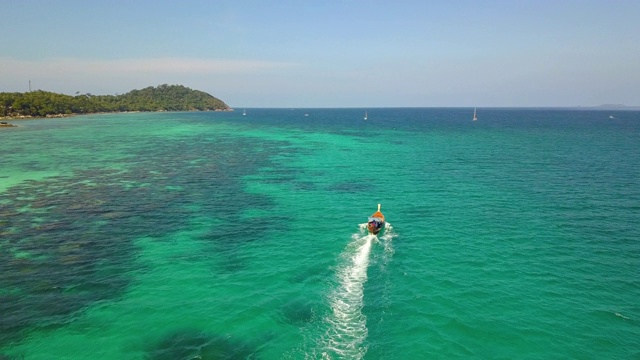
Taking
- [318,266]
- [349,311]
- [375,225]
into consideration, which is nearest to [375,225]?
[375,225]

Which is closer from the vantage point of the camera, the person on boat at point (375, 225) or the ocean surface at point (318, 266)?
the ocean surface at point (318, 266)

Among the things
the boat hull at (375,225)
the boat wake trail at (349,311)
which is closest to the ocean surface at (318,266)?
the boat wake trail at (349,311)

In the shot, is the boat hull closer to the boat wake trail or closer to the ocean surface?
the ocean surface

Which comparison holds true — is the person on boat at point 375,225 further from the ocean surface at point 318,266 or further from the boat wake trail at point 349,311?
the boat wake trail at point 349,311

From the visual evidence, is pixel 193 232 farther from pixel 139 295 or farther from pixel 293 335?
pixel 293 335

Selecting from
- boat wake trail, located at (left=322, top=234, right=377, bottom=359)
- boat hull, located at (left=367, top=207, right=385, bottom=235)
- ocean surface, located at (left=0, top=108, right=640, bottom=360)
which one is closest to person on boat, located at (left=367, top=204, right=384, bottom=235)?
boat hull, located at (left=367, top=207, right=385, bottom=235)

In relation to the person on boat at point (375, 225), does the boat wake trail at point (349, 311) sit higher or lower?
lower

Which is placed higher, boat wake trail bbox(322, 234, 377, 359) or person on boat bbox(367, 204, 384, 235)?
person on boat bbox(367, 204, 384, 235)
